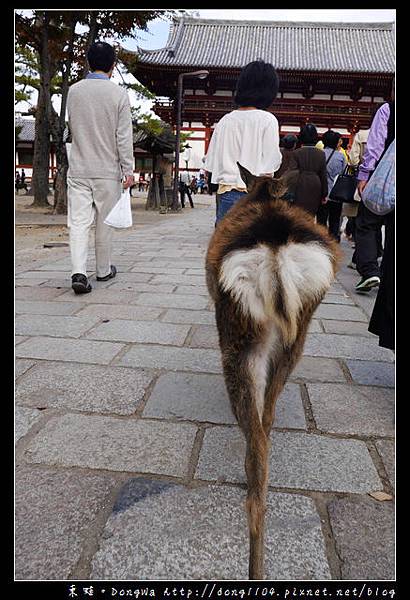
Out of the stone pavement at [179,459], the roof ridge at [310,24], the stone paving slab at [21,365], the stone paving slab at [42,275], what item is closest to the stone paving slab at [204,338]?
the stone pavement at [179,459]

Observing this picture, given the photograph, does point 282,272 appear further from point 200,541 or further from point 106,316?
point 106,316

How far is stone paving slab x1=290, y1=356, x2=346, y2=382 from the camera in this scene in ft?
8.74

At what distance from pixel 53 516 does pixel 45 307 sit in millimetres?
2692

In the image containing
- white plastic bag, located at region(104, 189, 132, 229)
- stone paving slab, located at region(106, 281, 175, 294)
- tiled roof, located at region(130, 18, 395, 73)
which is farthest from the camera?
tiled roof, located at region(130, 18, 395, 73)

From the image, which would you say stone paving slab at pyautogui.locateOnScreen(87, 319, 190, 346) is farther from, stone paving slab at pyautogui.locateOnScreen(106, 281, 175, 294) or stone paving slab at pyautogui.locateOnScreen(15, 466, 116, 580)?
stone paving slab at pyautogui.locateOnScreen(15, 466, 116, 580)

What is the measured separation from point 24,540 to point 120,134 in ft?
12.3

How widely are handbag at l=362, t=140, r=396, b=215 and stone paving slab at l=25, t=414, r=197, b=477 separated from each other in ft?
5.15

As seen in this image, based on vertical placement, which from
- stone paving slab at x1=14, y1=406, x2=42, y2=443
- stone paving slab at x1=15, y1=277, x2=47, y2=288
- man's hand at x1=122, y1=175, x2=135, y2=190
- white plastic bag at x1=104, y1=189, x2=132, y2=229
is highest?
man's hand at x1=122, y1=175, x2=135, y2=190

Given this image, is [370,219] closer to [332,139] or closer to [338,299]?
[338,299]

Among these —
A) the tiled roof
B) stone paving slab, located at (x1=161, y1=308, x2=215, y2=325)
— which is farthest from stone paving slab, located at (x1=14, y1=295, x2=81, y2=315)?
the tiled roof

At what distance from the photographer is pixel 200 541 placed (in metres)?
1.38

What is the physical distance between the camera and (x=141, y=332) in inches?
134

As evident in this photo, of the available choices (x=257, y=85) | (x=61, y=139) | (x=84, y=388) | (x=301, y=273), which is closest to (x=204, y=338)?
(x=84, y=388)

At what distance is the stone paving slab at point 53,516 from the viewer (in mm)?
1310
